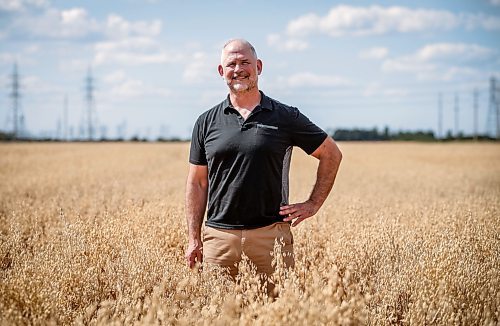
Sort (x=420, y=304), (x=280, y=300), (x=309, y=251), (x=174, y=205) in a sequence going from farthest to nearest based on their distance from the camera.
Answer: (x=174, y=205) → (x=309, y=251) → (x=420, y=304) → (x=280, y=300)

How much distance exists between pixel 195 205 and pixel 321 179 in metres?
1.13

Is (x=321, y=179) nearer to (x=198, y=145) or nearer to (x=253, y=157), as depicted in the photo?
(x=253, y=157)

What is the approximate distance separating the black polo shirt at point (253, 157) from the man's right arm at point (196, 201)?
0.22 meters

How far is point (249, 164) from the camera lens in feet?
15.5

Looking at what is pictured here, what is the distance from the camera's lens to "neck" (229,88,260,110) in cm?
486

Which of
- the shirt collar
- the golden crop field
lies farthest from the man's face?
the golden crop field

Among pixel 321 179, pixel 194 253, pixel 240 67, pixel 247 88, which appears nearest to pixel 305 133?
pixel 321 179

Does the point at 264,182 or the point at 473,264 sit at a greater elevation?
the point at 264,182

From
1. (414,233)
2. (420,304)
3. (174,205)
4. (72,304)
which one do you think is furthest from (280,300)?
(174,205)

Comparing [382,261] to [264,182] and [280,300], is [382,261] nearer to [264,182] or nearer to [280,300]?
[264,182]

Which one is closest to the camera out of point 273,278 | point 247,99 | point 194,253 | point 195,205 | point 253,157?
point 273,278

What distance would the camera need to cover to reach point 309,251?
6164 millimetres

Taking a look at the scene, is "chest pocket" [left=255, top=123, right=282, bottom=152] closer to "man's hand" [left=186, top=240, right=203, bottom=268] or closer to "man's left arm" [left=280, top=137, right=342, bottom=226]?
"man's left arm" [left=280, top=137, right=342, bottom=226]

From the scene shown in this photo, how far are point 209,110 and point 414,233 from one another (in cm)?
284
